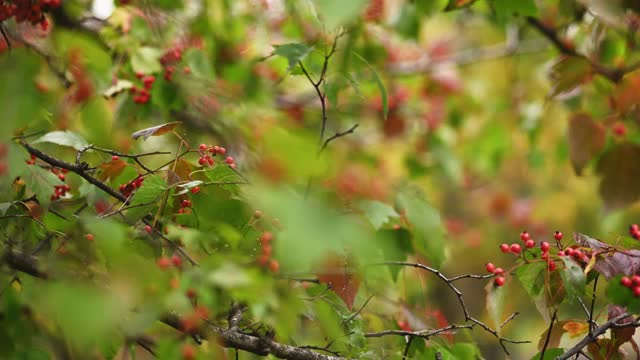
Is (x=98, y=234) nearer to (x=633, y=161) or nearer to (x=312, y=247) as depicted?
(x=312, y=247)

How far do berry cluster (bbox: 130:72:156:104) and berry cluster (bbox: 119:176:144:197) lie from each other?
1.51ft

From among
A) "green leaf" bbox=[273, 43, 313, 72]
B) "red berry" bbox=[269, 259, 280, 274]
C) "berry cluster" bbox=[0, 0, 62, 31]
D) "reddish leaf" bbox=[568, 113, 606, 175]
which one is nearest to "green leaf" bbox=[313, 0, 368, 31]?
"red berry" bbox=[269, 259, 280, 274]

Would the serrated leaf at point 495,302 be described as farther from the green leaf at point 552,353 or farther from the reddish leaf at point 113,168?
the reddish leaf at point 113,168

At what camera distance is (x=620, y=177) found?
5.50ft

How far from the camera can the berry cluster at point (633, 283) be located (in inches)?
Answer: 38.5

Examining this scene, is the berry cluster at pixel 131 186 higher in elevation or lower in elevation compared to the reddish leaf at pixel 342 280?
higher

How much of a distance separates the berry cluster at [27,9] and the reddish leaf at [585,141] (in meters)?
1.28

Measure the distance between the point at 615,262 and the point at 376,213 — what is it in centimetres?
56

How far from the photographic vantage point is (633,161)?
1669 mm

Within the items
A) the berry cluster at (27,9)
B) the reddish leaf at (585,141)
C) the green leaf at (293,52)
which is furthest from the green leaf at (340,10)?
the reddish leaf at (585,141)

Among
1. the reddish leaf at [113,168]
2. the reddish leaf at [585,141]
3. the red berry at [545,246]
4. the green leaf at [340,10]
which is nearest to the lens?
the green leaf at [340,10]

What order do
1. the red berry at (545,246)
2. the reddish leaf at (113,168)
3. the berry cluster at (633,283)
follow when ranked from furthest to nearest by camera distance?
the reddish leaf at (113,168), the red berry at (545,246), the berry cluster at (633,283)

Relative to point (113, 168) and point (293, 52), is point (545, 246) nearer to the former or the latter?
point (293, 52)

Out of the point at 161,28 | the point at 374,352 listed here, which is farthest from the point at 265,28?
the point at 374,352
